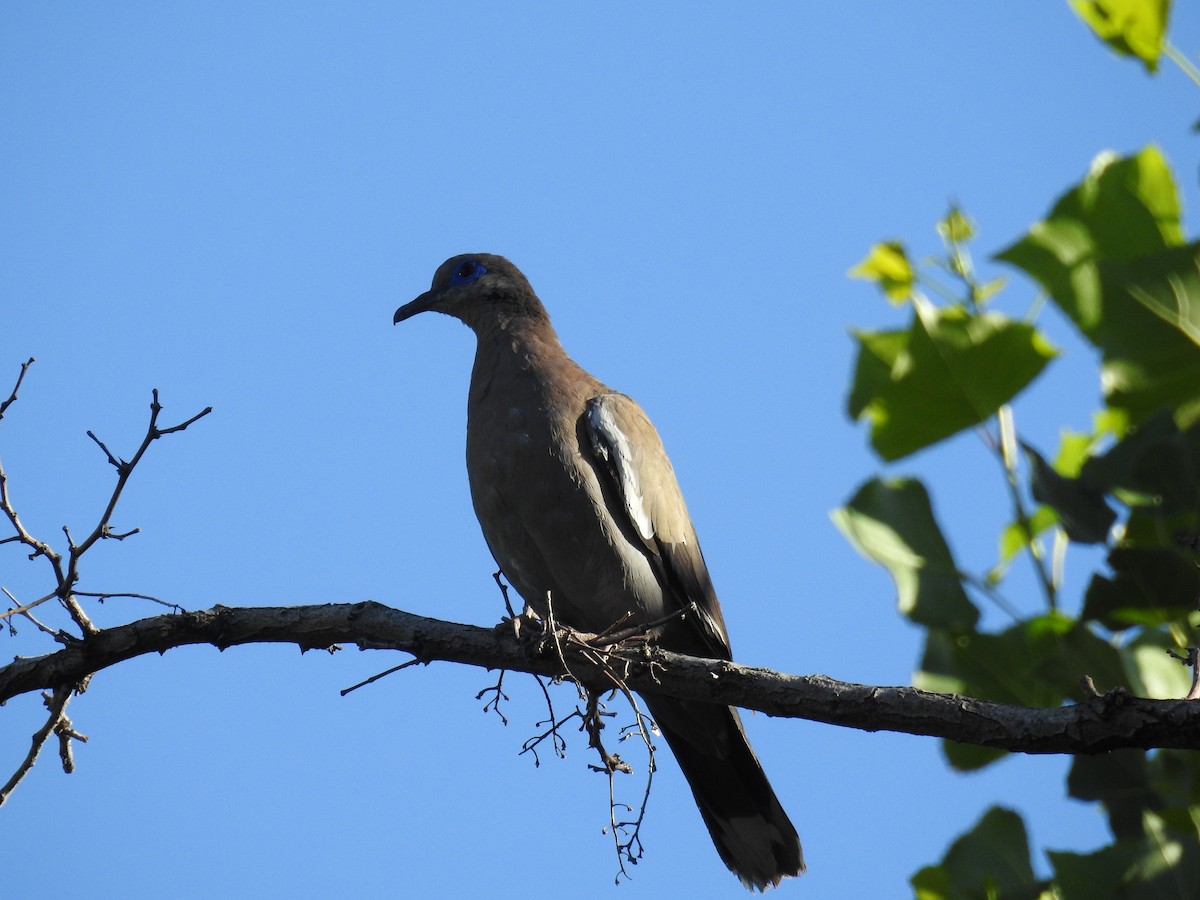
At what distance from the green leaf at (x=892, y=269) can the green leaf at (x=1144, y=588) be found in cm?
88

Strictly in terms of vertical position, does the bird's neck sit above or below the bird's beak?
below

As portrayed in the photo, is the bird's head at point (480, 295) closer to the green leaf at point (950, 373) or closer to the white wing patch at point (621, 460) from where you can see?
the white wing patch at point (621, 460)

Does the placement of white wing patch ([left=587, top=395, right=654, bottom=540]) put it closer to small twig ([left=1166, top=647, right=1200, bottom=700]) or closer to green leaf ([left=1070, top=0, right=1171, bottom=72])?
small twig ([left=1166, top=647, right=1200, bottom=700])

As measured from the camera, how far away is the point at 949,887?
2.55 meters

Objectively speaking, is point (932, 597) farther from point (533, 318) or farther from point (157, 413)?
point (533, 318)

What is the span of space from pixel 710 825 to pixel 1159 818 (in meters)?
2.53

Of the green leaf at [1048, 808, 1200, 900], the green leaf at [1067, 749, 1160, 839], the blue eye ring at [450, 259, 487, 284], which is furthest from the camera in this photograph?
the blue eye ring at [450, 259, 487, 284]

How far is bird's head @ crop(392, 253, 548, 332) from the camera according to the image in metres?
5.57

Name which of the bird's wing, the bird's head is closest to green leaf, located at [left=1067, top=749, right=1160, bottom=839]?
the bird's wing

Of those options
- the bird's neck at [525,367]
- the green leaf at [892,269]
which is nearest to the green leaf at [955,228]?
the green leaf at [892,269]

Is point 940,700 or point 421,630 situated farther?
point 421,630

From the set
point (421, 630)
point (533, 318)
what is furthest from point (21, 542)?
point (533, 318)

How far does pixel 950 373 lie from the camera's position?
2.51 m

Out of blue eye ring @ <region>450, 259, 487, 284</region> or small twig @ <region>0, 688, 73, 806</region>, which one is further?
blue eye ring @ <region>450, 259, 487, 284</region>
